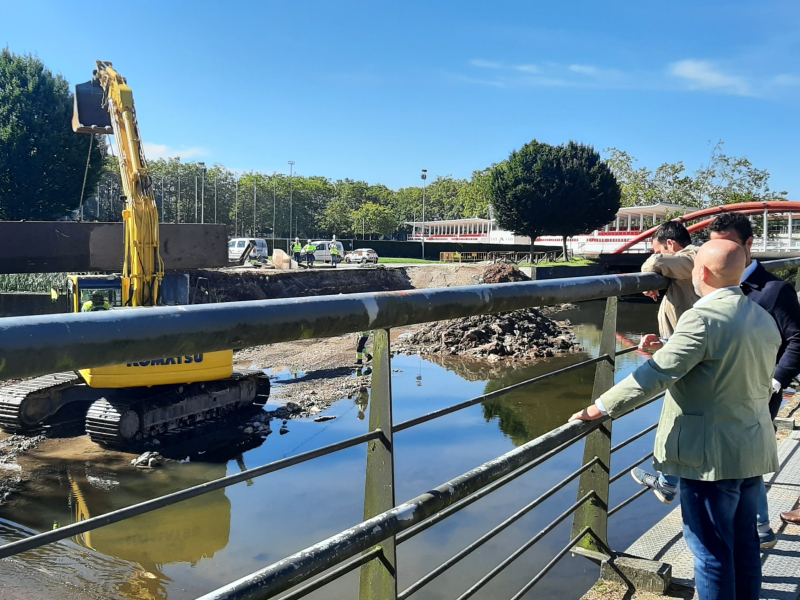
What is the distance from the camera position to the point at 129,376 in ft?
36.8

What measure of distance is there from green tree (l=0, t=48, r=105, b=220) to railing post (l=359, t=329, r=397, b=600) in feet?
137

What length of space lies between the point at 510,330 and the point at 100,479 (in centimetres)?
1614

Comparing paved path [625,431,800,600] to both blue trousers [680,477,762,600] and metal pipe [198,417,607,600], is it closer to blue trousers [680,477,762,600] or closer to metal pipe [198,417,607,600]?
blue trousers [680,477,762,600]

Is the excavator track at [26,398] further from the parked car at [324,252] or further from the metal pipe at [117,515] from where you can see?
the parked car at [324,252]

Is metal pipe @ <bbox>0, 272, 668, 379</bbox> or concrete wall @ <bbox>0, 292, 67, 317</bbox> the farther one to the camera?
concrete wall @ <bbox>0, 292, 67, 317</bbox>

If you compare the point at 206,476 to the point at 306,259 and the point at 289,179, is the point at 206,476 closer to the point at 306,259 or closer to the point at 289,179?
the point at 306,259

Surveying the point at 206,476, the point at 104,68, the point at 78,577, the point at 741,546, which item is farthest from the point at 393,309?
the point at 104,68

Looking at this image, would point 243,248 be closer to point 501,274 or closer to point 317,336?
point 501,274

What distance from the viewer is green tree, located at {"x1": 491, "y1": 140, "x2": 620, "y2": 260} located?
49281 millimetres

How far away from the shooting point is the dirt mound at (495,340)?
73.7 ft

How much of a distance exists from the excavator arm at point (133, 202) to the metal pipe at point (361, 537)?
12774 millimetres

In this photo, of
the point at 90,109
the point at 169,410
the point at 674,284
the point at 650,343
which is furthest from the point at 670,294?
the point at 90,109

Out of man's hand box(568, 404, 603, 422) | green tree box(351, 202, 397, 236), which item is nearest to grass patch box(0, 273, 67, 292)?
man's hand box(568, 404, 603, 422)

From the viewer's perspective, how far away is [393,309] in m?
1.61
